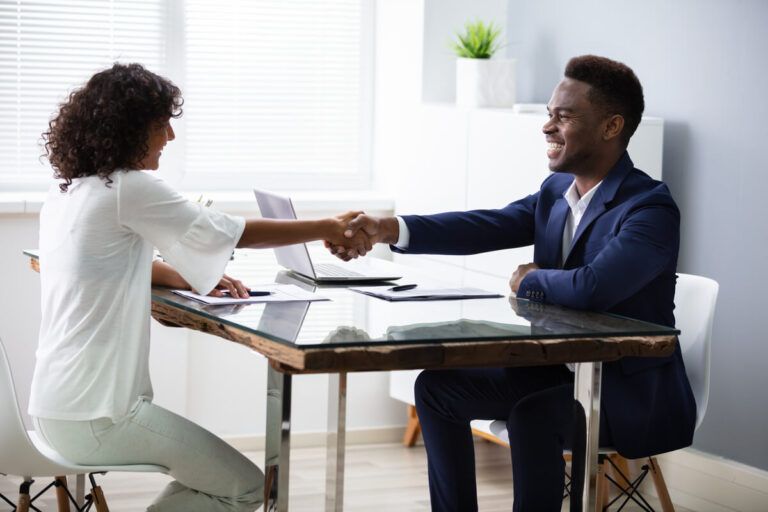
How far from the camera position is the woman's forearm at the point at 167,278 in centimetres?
280

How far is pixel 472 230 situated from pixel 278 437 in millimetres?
1063

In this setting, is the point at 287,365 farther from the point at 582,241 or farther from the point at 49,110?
the point at 49,110

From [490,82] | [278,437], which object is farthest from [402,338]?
[490,82]

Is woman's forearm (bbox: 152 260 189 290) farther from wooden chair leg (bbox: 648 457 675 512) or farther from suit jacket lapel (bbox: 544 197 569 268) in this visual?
wooden chair leg (bbox: 648 457 675 512)

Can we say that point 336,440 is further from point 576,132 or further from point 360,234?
point 576,132

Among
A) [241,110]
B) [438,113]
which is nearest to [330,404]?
[438,113]

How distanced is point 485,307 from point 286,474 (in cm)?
59

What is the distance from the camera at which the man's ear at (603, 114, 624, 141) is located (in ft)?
9.73

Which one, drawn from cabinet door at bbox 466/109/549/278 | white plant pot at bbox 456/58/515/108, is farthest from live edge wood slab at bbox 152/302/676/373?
white plant pot at bbox 456/58/515/108

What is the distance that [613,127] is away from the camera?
9.75ft

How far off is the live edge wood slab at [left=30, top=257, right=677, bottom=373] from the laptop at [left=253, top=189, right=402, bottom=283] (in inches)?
23.3

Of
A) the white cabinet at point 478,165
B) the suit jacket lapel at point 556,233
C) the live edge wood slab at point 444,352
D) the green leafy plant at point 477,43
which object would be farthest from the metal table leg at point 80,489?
the green leafy plant at point 477,43

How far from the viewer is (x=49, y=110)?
4.37 meters

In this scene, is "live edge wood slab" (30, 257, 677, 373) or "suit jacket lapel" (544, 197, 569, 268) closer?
"live edge wood slab" (30, 257, 677, 373)
